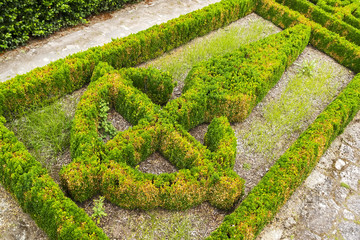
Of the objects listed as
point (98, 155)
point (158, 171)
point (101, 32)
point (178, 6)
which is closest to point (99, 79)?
point (98, 155)

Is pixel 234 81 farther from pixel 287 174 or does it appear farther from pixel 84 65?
pixel 84 65

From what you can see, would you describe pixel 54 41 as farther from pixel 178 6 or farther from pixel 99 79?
pixel 178 6

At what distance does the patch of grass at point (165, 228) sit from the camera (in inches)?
247

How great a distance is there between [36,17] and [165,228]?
8.23 metres

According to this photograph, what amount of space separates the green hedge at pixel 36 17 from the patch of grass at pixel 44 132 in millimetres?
3333

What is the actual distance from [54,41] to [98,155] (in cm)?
603

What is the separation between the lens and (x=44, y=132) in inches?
294

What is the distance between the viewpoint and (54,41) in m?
10.7

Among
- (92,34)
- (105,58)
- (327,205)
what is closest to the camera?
(327,205)

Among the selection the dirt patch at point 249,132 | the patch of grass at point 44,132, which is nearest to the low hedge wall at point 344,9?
the dirt patch at point 249,132

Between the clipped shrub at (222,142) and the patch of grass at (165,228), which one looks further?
the clipped shrub at (222,142)

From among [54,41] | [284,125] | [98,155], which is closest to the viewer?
[98,155]

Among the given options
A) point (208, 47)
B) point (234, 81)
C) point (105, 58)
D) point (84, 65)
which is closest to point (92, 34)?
point (105, 58)

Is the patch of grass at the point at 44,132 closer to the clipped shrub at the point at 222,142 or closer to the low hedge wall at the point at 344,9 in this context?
the clipped shrub at the point at 222,142
